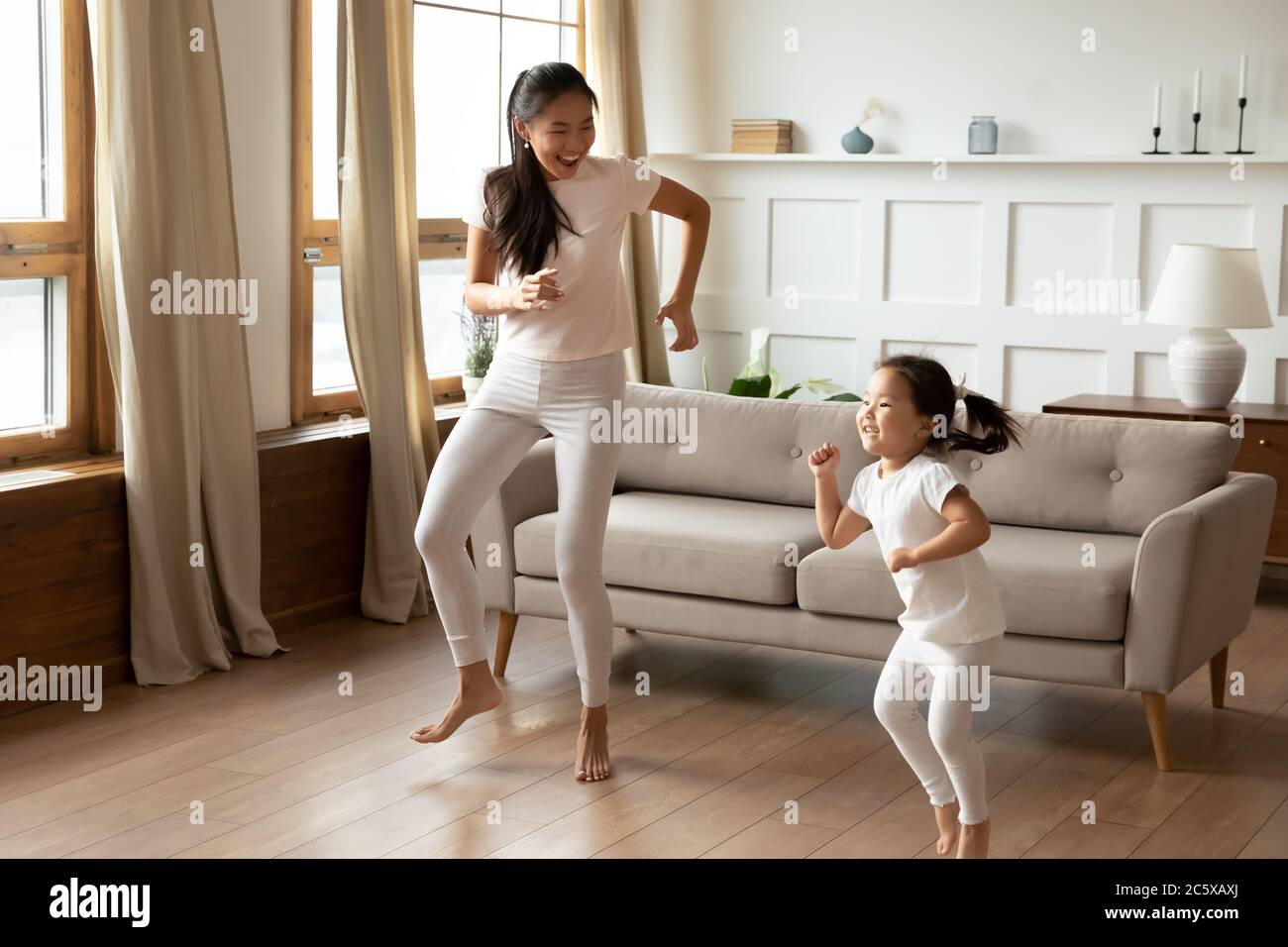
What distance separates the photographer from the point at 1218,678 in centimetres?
377

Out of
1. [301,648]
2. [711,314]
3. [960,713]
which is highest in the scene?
[711,314]

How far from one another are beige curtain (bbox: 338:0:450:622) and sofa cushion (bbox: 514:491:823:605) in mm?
824

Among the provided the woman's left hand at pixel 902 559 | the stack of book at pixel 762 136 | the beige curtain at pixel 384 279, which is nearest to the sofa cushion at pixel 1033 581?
the woman's left hand at pixel 902 559

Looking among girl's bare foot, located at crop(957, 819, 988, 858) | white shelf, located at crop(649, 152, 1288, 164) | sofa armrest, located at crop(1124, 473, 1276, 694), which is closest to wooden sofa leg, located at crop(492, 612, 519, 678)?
sofa armrest, located at crop(1124, 473, 1276, 694)

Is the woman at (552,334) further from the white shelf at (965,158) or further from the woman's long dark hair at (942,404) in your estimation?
the white shelf at (965,158)

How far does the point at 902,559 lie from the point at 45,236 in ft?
8.42

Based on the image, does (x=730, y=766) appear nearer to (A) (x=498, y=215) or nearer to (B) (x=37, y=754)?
(A) (x=498, y=215)

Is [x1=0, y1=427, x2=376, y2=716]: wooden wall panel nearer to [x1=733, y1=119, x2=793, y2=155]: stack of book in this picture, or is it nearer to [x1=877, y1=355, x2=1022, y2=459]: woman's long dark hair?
[x1=877, y1=355, x2=1022, y2=459]: woman's long dark hair

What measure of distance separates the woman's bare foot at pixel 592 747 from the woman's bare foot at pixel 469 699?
0.21 metres

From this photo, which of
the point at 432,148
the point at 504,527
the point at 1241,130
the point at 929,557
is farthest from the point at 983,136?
the point at 929,557

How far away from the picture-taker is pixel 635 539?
12.6 feet

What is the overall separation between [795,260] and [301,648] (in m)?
2.81

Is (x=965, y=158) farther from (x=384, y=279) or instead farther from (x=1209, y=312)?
(x=384, y=279)

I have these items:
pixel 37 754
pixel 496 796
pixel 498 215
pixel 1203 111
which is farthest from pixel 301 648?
pixel 1203 111
